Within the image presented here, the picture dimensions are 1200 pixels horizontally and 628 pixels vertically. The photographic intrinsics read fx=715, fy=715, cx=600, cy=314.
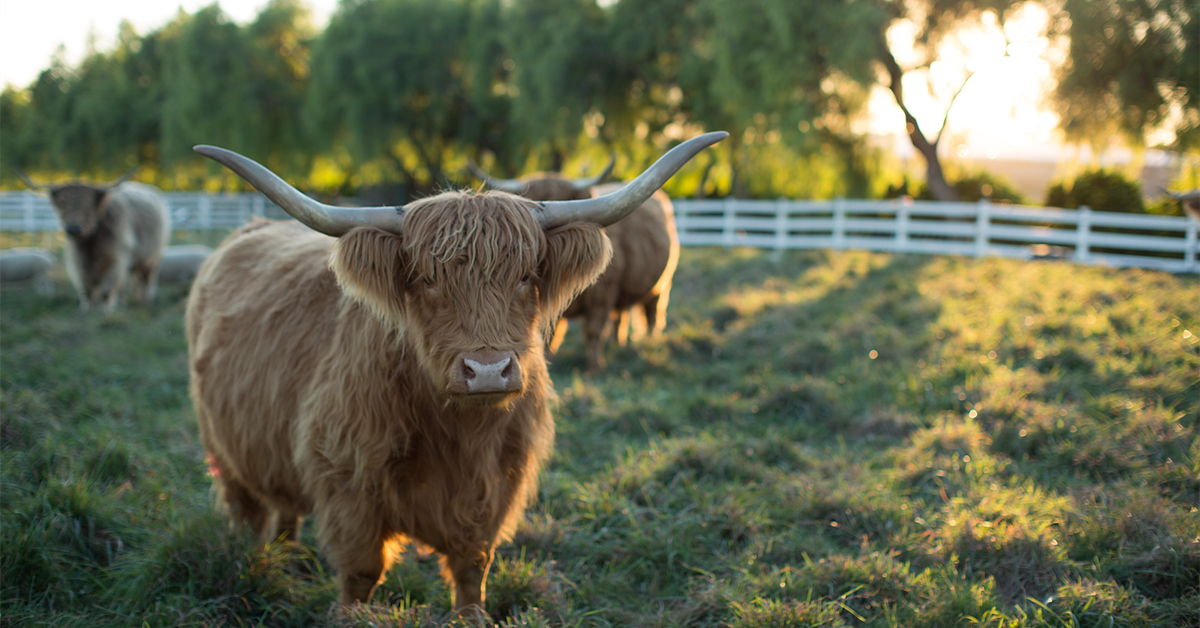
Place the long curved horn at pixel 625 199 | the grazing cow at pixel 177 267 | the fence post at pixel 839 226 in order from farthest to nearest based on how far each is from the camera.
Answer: the fence post at pixel 839 226 < the grazing cow at pixel 177 267 < the long curved horn at pixel 625 199

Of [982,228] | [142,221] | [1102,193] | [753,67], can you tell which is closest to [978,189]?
[1102,193]

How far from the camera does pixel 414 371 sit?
2434 mm

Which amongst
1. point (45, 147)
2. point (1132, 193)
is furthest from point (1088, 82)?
point (45, 147)

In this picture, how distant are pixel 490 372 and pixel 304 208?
821 mm

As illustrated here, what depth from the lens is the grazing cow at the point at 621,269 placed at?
5.80 metres

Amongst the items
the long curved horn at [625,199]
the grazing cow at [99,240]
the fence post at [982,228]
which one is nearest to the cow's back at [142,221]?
the grazing cow at [99,240]

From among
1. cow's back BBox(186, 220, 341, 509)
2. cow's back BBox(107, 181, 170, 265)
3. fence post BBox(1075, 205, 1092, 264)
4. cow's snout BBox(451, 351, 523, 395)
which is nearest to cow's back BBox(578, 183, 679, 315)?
cow's back BBox(186, 220, 341, 509)

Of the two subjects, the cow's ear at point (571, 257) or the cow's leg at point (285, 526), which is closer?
the cow's ear at point (571, 257)

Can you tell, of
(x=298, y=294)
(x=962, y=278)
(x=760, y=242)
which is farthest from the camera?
(x=760, y=242)

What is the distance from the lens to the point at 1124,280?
28.1ft

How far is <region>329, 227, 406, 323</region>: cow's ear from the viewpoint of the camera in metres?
2.23

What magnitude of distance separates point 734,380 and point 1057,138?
1143 centimetres

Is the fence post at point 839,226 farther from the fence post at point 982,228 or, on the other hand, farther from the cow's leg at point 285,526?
the cow's leg at point 285,526

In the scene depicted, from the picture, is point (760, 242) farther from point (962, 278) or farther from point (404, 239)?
point (404, 239)
